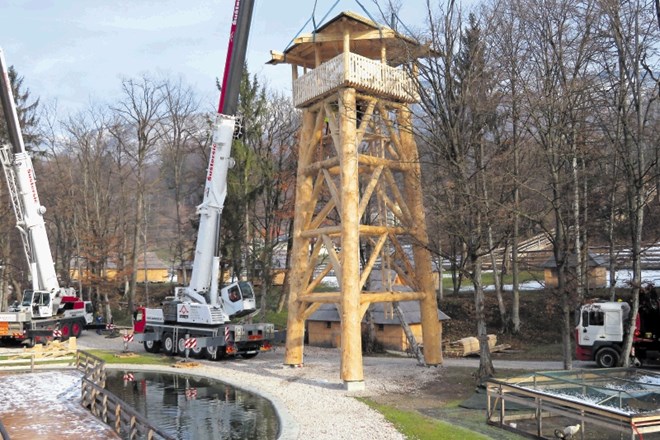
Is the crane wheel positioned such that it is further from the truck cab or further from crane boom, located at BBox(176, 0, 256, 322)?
the truck cab

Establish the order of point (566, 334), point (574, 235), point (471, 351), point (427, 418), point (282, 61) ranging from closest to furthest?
point (427, 418), point (566, 334), point (574, 235), point (282, 61), point (471, 351)

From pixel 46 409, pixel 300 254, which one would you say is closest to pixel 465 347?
pixel 300 254

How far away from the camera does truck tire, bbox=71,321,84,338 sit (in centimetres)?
3456

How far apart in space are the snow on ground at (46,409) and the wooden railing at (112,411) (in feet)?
0.75

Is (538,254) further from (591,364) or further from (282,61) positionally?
(282,61)

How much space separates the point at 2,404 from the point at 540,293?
28.1 meters

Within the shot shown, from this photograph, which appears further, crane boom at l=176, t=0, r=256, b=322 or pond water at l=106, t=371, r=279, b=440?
crane boom at l=176, t=0, r=256, b=322

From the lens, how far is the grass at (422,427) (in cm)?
1255

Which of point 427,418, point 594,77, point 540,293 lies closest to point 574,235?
point 594,77

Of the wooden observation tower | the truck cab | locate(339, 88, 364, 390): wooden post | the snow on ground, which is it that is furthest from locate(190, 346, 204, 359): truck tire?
the truck cab

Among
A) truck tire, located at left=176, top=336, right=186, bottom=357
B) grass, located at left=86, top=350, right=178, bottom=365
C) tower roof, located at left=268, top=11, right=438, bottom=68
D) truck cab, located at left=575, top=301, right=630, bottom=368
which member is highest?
tower roof, located at left=268, top=11, right=438, bottom=68

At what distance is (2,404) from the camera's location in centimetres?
1628

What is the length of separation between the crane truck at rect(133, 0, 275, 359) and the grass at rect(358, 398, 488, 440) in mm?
11602

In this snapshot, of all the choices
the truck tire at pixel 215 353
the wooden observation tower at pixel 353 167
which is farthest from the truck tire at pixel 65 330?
the wooden observation tower at pixel 353 167
